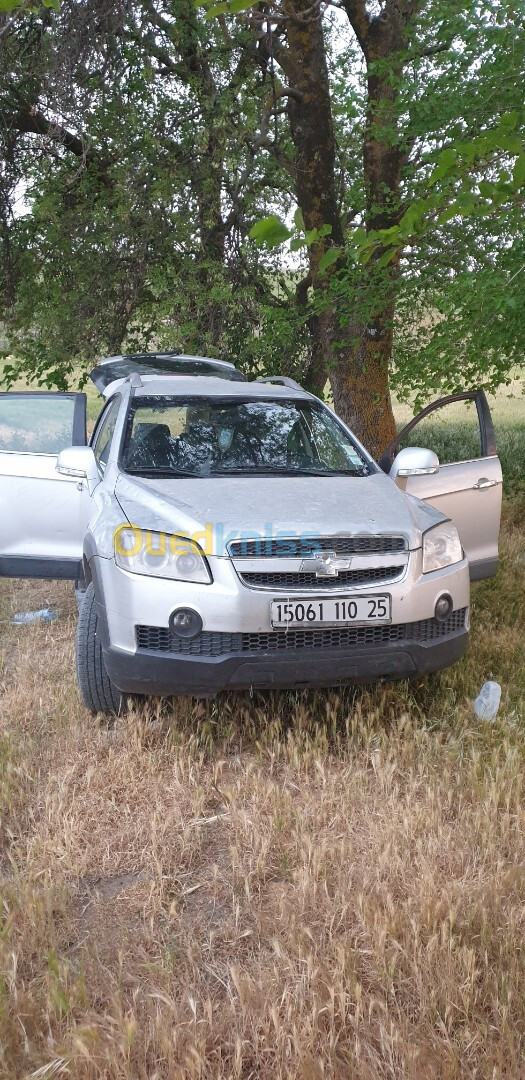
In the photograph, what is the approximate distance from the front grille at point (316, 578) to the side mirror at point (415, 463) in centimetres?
101

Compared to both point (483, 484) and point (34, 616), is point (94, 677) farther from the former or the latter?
point (483, 484)

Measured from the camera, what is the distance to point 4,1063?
2359 millimetres

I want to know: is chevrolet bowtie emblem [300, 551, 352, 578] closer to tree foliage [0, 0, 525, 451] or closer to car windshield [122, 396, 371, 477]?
car windshield [122, 396, 371, 477]

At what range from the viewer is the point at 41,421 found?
6.64m

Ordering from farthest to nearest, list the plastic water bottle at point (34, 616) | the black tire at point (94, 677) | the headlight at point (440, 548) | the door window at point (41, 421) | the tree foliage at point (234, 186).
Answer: the tree foliage at point (234, 186), the plastic water bottle at point (34, 616), the door window at point (41, 421), the black tire at point (94, 677), the headlight at point (440, 548)

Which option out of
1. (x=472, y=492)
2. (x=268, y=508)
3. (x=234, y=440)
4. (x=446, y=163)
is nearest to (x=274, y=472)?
(x=234, y=440)

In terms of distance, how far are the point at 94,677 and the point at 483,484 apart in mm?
2760

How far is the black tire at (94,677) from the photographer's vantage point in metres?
4.57

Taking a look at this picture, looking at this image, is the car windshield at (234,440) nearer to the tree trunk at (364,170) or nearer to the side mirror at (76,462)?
the side mirror at (76,462)

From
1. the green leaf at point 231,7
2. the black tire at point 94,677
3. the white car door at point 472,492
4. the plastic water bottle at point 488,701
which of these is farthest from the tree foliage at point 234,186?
the green leaf at point 231,7

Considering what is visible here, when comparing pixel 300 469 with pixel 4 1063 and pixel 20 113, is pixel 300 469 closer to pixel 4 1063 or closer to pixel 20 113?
pixel 4 1063

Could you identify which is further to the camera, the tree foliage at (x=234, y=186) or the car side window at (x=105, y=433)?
the tree foliage at (x=234, y=186)

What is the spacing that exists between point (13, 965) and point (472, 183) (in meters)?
4.58

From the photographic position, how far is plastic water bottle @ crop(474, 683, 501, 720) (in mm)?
4645
